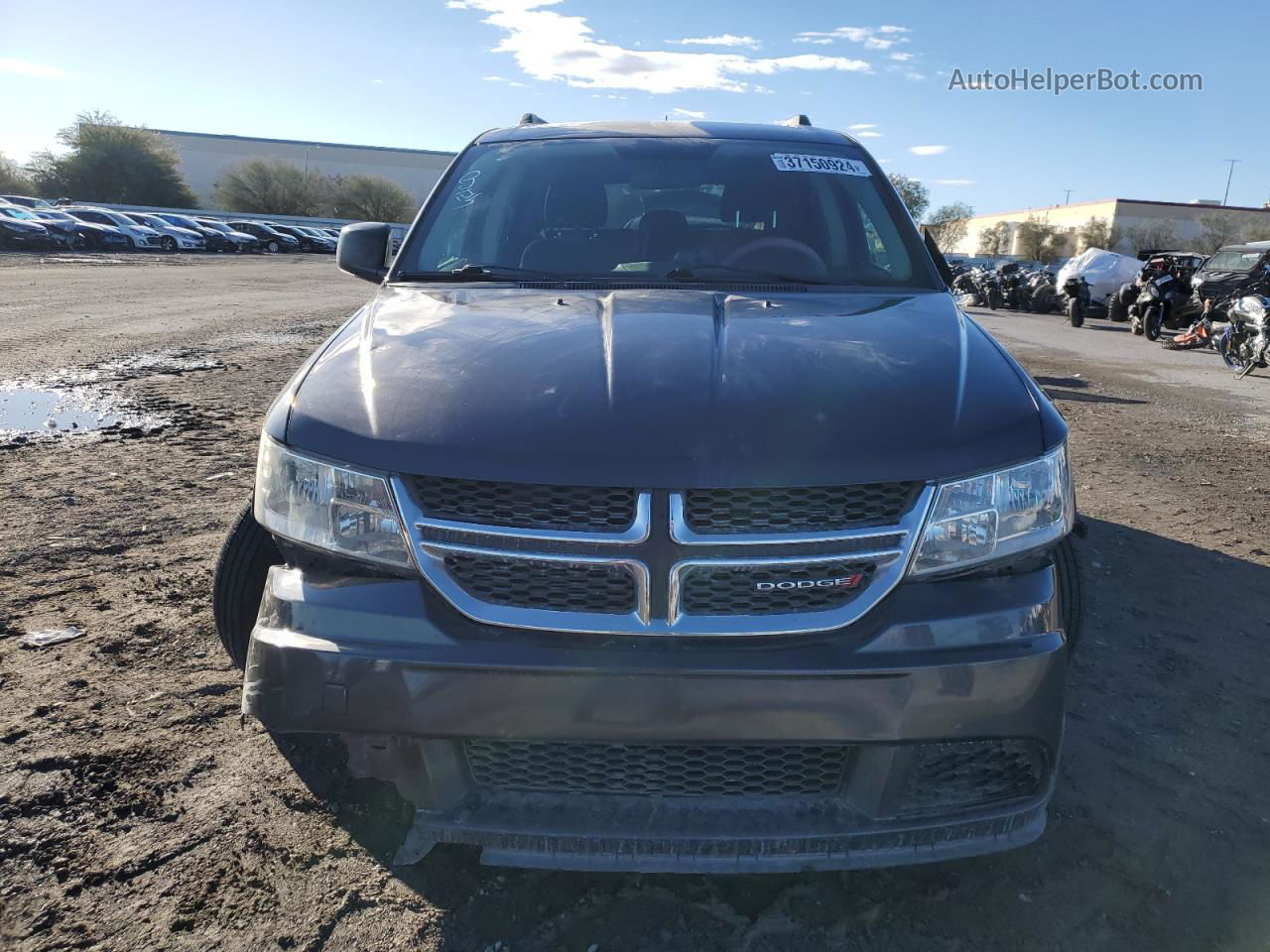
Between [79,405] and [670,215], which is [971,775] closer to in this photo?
[670,215]

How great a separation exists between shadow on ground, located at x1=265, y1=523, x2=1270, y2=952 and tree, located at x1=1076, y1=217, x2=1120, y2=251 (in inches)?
2974

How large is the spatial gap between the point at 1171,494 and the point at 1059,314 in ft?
76.1

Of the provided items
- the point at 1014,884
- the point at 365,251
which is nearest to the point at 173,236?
the point at 365,251

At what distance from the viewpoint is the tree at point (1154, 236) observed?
68125 millimetres

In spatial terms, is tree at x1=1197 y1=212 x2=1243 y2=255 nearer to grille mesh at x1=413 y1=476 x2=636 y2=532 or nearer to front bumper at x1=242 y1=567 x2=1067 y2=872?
front bumper at x1=242 y1=567 x2=1067 y2=872

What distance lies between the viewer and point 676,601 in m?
1.70

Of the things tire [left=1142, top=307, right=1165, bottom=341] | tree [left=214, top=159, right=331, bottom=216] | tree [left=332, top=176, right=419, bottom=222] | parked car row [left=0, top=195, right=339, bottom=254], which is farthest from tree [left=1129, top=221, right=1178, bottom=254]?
tree [left=214, top=159, right=331, bottom=216]

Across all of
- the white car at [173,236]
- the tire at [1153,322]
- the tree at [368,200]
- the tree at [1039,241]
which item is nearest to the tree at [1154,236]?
the tree at [1039,241]

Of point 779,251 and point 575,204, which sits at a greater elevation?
point 575,204

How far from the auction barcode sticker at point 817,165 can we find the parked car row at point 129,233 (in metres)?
29.1

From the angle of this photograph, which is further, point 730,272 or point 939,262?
point 939,262

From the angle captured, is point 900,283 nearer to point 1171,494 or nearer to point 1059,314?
point 1171,494

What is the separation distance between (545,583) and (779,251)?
1.64m

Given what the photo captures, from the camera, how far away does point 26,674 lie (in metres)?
2.80
